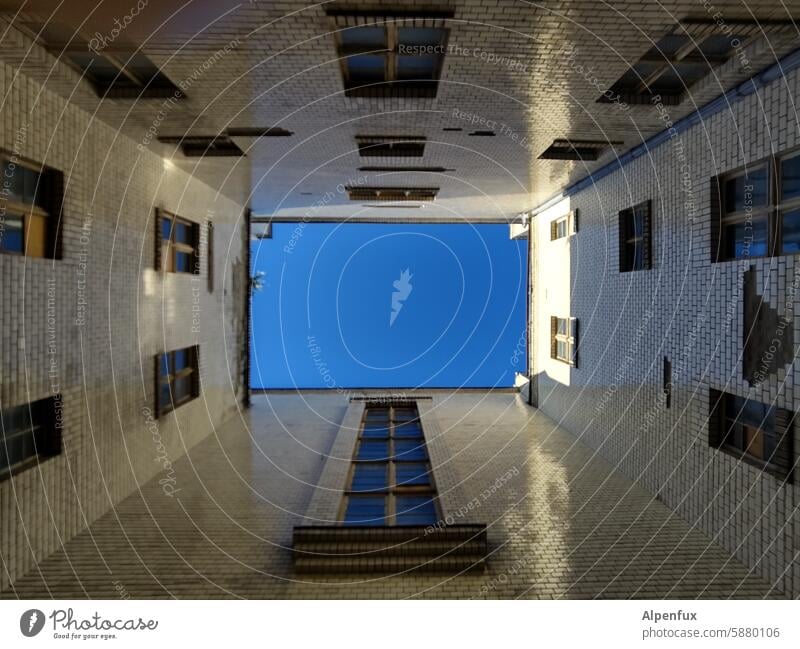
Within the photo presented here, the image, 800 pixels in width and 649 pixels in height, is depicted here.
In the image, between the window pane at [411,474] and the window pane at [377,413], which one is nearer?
the window pane at [411,474]

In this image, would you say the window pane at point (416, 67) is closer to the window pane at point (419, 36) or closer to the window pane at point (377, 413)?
the window pane at point (419, 36)

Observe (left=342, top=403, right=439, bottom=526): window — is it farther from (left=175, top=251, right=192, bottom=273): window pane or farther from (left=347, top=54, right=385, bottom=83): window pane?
(left=347, top=54, right=385, bottom=83): window pane

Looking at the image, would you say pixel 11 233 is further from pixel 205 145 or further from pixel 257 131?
pixel 205 145

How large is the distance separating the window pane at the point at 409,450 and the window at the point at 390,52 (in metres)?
9.71


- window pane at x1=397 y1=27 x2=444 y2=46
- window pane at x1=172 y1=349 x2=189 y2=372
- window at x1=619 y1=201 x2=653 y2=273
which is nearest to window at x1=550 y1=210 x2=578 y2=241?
window at x1=619 y1=201 x2=653 y2=273

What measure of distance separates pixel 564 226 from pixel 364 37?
11.8m

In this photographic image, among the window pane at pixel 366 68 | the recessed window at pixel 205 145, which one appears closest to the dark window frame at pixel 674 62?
the window pane at pixel 366 68

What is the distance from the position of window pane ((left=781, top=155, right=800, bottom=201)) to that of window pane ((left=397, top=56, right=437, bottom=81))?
5.28 meters

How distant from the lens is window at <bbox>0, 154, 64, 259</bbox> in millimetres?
8578

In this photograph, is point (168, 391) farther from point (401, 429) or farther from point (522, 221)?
point (522, 221)

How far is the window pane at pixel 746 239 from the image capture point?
348 inches

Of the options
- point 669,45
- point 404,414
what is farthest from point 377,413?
point 669,45

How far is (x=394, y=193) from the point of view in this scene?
63.6 feet
